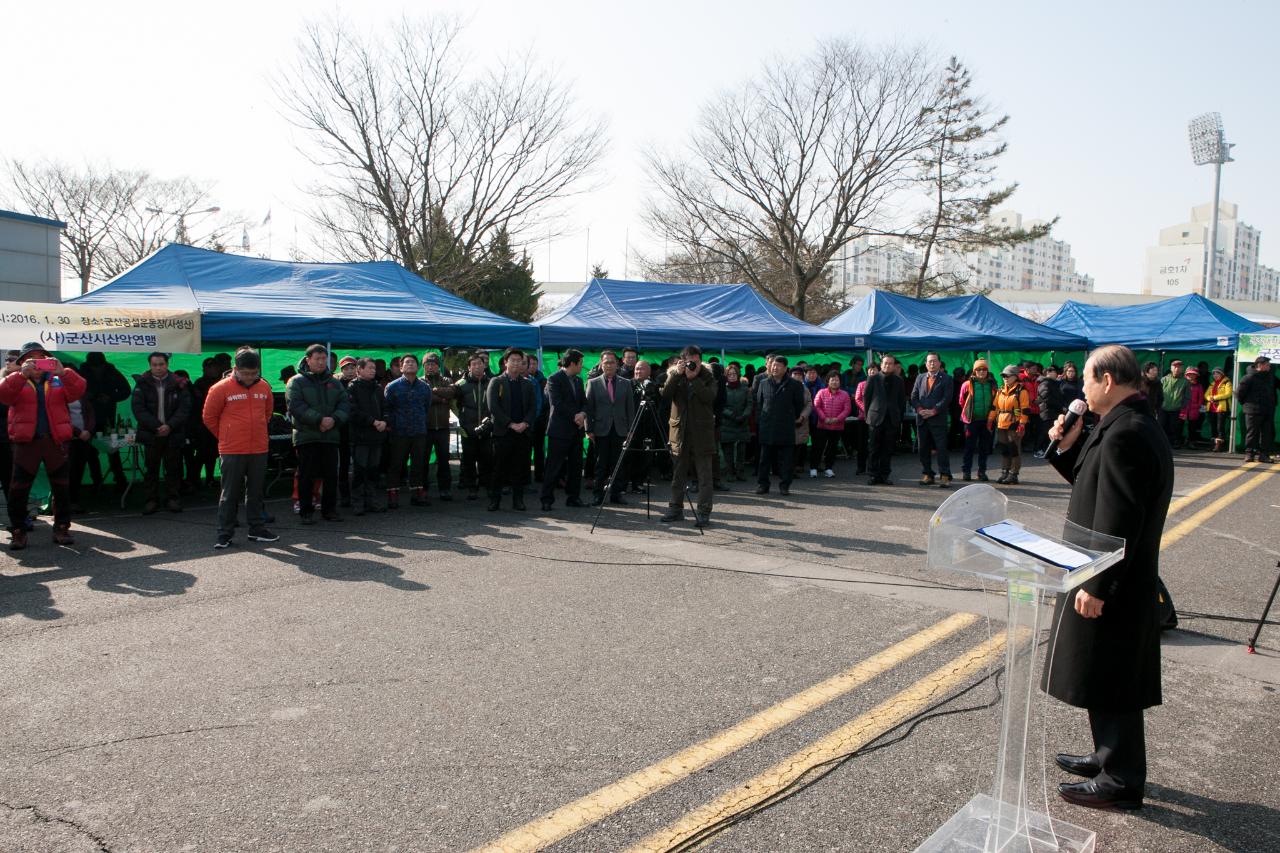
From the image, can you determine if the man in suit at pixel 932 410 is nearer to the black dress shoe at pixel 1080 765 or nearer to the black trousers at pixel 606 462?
the black trousers at pixel 606 462

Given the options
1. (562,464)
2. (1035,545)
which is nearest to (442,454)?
(562,464)

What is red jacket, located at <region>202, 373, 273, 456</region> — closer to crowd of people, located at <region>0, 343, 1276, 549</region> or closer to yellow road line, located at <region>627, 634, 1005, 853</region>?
crowd of people, located at <region>0, 343, 1276, 549</region>

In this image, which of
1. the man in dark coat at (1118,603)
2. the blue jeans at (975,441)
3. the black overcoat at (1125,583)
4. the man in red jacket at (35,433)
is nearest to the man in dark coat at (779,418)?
the blue jeans at (975,441)

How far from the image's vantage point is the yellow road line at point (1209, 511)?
28.4 ft

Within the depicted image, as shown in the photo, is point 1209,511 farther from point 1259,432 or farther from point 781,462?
point 1259,432

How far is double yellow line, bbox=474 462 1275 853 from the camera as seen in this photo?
317cm

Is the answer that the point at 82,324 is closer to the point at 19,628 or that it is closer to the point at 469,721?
the point at 19,628

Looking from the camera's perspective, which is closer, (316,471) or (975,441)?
(316,471)

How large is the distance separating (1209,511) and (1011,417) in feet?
8.96

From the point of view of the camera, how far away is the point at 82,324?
931cm

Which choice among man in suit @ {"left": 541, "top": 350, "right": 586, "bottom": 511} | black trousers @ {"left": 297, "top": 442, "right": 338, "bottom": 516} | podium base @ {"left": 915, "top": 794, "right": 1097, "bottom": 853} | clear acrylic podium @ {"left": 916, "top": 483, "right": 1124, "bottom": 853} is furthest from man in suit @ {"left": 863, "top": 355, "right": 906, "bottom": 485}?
podium base @ {"left": 915, "top": 794, "right": 1097, "bottom": 853}

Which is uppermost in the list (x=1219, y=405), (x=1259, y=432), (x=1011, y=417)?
(x=1219, y=405)

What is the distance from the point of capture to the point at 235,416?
8.16 meters

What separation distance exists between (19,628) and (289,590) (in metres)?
1.66
